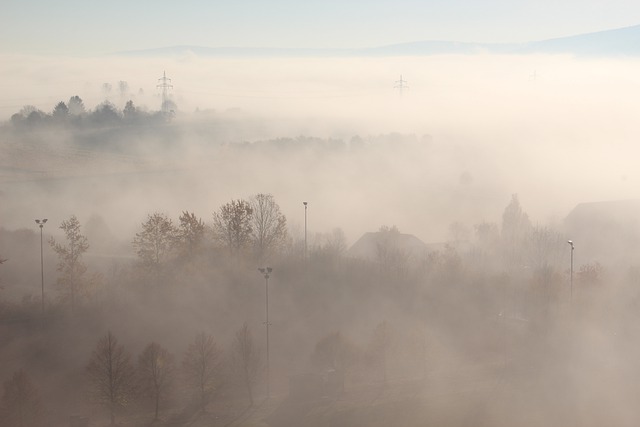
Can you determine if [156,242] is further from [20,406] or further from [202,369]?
[20,406]

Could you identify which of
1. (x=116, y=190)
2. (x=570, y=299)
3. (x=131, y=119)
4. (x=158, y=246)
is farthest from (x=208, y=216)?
(x=131, y=119)

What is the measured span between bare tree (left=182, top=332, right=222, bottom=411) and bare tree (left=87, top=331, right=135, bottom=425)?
1.78 meters

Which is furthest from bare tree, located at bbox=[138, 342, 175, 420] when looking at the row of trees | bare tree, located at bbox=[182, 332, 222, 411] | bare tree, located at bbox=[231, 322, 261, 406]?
bare tree, located at bbox=[231, 322, 261, 406]

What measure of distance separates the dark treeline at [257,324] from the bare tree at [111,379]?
55 millimetres

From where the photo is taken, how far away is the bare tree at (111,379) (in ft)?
78.2

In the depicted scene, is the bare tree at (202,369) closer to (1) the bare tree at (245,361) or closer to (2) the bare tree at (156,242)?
(1) the bare tree at (245,361)

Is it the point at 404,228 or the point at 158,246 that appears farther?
the point at 404,228

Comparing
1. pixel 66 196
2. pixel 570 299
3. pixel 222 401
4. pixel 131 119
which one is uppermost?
pixel 131 119

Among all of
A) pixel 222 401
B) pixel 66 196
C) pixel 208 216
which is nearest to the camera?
pixel 222 401

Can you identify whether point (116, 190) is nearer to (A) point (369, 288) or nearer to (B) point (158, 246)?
(B) point (158, 246)

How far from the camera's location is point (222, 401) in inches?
1001

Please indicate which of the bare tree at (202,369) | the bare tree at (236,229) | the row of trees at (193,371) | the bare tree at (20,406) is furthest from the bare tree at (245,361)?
the bare tree at (236,229)

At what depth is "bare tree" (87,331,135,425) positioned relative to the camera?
78.2ft

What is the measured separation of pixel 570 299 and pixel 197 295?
14.9 meters
